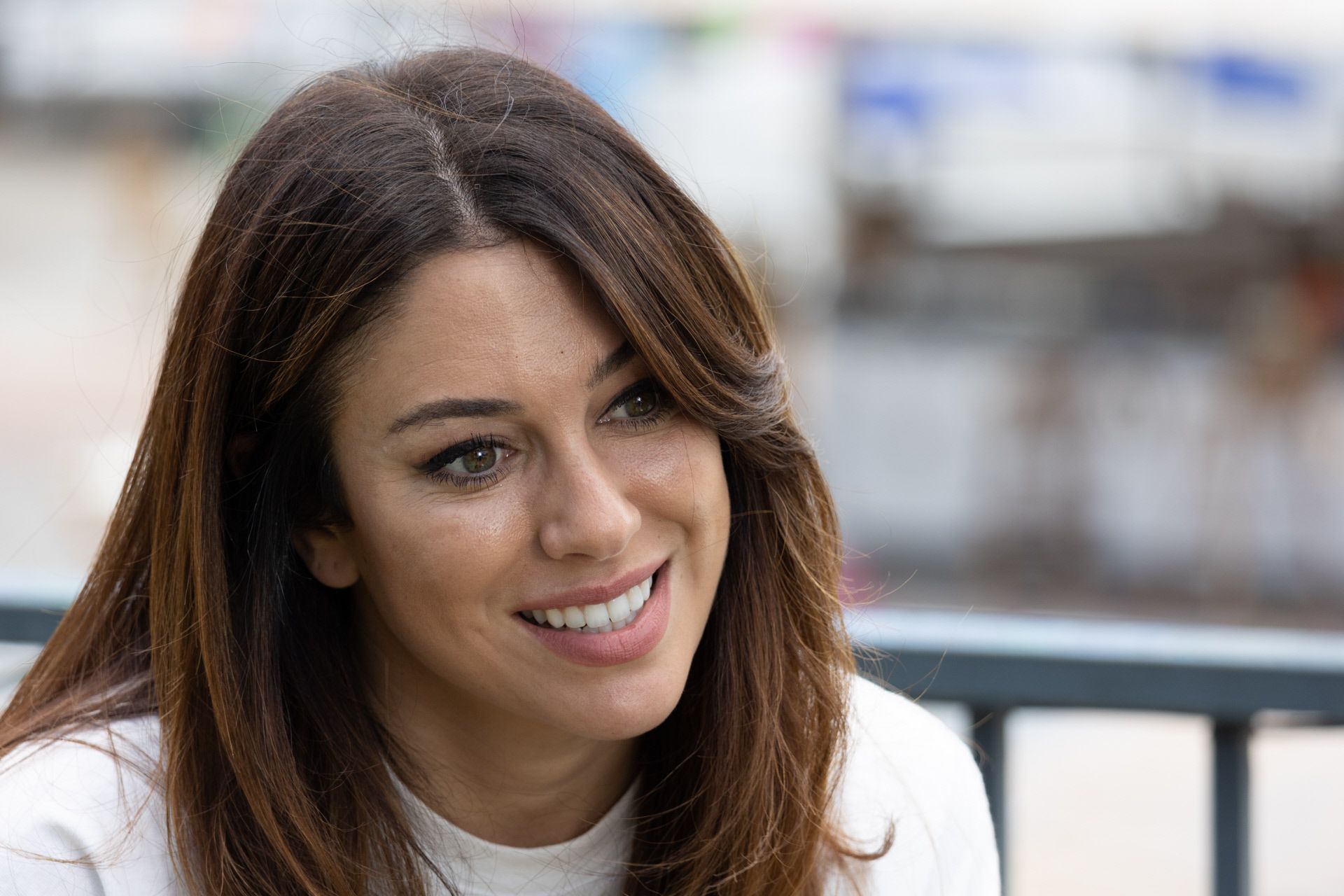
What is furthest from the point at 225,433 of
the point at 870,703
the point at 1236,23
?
the point at 1236,23

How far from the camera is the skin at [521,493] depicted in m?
1.52

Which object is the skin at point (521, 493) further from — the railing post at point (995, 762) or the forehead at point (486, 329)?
the railing post at point (995, 762)

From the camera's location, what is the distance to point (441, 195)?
1.56 meters

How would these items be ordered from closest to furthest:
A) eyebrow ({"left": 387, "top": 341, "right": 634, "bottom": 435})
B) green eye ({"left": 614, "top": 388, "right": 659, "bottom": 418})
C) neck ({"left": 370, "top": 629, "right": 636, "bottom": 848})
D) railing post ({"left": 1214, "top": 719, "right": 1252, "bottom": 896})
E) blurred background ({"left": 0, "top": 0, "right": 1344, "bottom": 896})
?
1. eyebrow ({"left": 387, "top": 341, "right": 634, "bottom": 435})
2. green eye ({"left": 614, "top": 388, "right": 659, "bottom": 418})
3. neck ({"left": 370, "top": 629, "right": 636, "bottom": 848})
4. railing post ({"left": 1214, "top": 719, "right": 1252, "bottom": 896})
5. blurred background ({"left": 0, "top": 0, "right": 1344, "bottom": 896})

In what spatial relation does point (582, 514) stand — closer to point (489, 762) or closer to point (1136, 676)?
point (489, 762)

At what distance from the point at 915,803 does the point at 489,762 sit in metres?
0.55

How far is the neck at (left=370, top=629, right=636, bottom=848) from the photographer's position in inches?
69.6

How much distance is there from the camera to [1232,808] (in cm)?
188

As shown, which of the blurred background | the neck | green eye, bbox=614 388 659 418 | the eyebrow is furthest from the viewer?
the blurred background

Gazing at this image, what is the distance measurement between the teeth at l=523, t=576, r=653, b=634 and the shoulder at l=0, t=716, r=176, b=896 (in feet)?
1.69

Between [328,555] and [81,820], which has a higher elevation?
[328,555]

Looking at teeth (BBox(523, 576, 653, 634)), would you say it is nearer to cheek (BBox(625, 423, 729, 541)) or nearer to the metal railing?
cheek (BBox(625, 423, 729, 541))

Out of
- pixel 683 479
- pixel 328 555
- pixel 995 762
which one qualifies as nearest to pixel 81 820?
pixel 328 555

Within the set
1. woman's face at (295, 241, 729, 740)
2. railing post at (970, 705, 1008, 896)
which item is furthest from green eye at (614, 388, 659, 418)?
railing post at (970, 705, 1008, 896)
